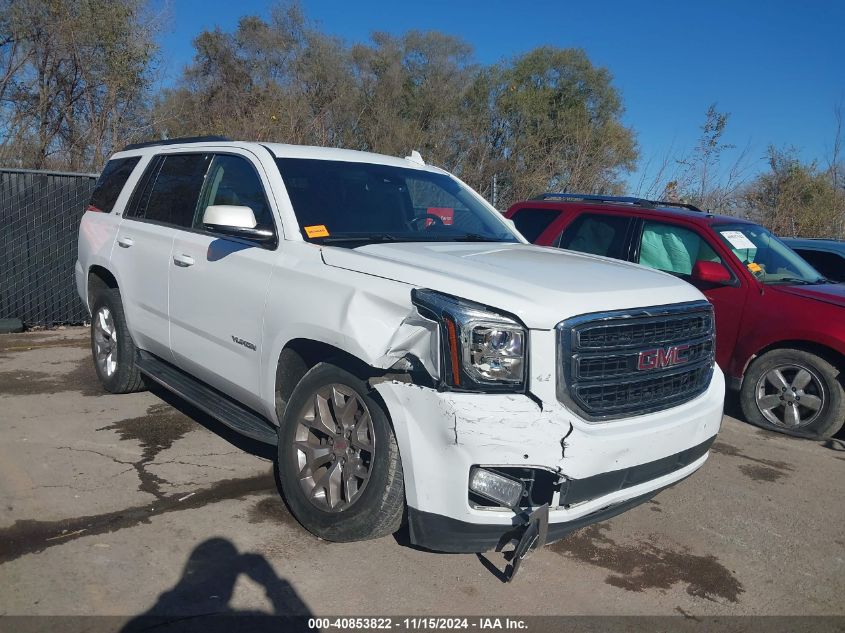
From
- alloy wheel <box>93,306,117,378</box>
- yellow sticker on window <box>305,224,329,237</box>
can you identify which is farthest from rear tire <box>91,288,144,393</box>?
yellow sticker on window <box>305,224,329,237</box>

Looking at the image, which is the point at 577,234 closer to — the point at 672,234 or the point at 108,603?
the point at 672,234

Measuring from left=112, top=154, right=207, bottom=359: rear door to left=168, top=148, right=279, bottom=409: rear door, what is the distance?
0.16 metres

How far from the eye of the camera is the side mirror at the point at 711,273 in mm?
6129

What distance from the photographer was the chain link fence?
336 inches

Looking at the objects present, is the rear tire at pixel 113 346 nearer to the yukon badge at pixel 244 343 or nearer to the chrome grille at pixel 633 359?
the yukon badge at pixel 244 343

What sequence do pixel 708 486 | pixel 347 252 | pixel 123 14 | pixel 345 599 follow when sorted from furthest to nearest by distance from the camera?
1. pixel 123 14
2. pixel 708 486
3. pixel 347 252
4. pixel 345 599

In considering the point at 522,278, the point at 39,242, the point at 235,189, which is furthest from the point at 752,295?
the point at 39,242

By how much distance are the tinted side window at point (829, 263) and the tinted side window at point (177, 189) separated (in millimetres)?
6987

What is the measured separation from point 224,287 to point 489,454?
6.86ft

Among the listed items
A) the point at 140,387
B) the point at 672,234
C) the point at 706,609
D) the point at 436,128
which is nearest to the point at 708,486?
the point at 706,609

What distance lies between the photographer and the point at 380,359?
123 inches

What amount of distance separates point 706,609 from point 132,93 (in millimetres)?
15051

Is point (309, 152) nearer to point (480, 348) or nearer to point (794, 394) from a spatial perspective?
point (480, 348)

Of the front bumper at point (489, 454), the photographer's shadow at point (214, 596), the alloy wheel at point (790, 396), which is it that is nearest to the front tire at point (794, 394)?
the alloy wheel at point (790, 396)
